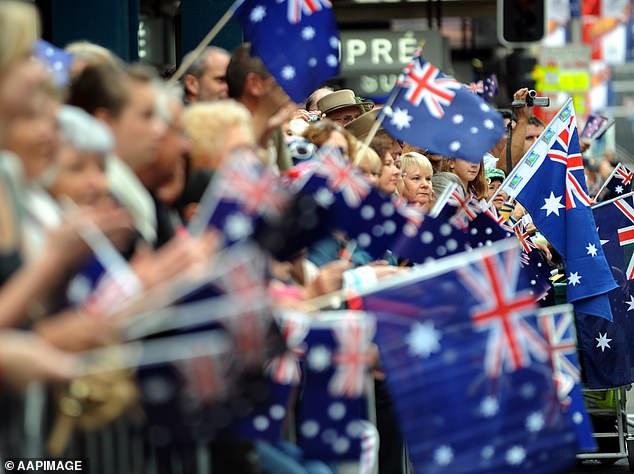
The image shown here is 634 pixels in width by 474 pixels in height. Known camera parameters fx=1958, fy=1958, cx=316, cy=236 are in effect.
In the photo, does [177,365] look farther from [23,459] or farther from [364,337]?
[364,337]

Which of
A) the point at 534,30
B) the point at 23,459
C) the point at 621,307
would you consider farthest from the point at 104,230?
the point at 534,30

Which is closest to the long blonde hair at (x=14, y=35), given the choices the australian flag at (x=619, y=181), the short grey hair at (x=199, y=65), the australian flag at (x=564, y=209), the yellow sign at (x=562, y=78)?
the short grey hair at (x=199, y=65)

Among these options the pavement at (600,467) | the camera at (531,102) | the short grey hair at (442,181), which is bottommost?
the pavement at (600,467)

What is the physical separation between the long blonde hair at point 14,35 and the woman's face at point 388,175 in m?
4.07

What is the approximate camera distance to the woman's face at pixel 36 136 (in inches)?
199

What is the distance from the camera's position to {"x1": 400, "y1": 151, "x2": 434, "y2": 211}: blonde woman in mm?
10406

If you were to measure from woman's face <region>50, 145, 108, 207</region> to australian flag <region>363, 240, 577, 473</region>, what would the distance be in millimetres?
1524

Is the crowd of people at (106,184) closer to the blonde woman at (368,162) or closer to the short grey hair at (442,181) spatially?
the blonde woman at (368,162)

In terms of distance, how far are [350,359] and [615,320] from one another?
609 cm

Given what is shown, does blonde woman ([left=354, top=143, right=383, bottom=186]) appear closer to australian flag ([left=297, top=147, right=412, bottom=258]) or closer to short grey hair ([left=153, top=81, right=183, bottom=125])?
australian flag ([left=297, top=147, right=412, bottom=258])

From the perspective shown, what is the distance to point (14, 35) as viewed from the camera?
5.02 metres

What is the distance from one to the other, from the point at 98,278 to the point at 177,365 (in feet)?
1.04

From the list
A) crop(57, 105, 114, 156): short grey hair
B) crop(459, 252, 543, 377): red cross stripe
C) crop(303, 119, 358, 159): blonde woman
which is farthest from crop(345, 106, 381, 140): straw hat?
crop(57, 105, 114, 156): short grey hair

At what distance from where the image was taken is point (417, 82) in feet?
29.9
